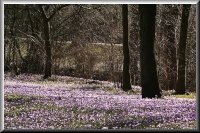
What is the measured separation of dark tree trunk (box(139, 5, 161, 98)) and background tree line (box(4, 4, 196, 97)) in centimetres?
926

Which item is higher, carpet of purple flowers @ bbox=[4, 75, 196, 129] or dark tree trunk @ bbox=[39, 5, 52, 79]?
dark tree trunk @ bbox=[39, 5, 52, 79]

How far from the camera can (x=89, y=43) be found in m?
32.9

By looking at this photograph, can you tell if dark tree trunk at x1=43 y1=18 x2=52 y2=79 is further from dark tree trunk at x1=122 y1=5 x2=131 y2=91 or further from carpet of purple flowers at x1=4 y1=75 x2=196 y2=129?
carpet of purple flowers at x1=4 y1=75 x2=196 y2=129

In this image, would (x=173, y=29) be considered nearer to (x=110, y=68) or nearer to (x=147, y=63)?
(x=110, y=68)

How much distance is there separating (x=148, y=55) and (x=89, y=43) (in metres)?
15.3

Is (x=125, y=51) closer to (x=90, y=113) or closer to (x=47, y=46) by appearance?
(x=47, y=46)

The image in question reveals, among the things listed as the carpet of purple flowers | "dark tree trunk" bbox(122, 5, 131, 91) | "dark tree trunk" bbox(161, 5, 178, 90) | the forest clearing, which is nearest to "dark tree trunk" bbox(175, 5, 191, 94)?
the forest clearing

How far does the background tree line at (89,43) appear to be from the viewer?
2852 cm

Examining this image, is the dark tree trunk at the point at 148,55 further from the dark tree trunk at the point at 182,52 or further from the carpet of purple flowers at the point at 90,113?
the dark tree trunk at the point at 182,52

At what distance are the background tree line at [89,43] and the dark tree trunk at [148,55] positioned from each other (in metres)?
9.26

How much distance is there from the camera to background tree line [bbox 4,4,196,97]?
28.5 meters

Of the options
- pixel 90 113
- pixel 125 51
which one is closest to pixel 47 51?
pixel 125 51

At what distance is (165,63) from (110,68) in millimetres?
3815

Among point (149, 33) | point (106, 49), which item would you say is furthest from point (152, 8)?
point (106, 49)
